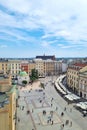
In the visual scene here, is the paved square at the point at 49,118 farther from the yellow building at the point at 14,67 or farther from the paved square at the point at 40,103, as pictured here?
the yellow building at the point at 14,67

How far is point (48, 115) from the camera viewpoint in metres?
59.2

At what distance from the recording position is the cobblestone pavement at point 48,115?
167 ft

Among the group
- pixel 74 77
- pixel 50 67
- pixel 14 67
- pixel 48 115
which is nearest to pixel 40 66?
pixel 50 67

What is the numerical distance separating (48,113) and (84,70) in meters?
Result: 30.3

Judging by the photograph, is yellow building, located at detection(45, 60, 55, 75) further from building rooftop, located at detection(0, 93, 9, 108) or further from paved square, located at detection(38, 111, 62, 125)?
building rooftop, located at detection(0, 93, 9, 108)

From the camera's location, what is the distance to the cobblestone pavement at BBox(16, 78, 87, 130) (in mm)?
50781

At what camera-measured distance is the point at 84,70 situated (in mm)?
84500

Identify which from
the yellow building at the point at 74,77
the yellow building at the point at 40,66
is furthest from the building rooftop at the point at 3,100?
the yellow building at the point at 40,66

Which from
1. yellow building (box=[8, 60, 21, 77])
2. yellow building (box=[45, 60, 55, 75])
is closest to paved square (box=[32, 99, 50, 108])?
yellow building (box=[8, 60, 21, 77])

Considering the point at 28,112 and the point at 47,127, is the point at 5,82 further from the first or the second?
the point at 28,112

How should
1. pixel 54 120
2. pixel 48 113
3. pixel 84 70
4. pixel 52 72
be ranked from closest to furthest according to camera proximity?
pixel 54 120 → pixel 48 113 → pixel 84 70 → pixel 52 72

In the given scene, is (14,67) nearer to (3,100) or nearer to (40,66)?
(40,66)

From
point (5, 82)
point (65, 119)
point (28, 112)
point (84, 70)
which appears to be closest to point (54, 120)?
point (65, 119)

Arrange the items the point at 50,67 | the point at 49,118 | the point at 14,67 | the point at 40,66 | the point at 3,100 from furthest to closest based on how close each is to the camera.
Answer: the point at 50,67, the point at 40,66, the point at 14,67, the point at 49,118, the point at 3,100
